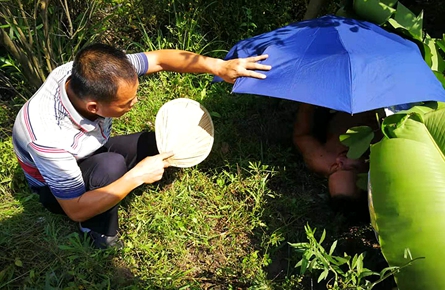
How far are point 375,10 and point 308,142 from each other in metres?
0.88

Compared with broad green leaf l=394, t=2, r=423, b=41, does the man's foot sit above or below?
below

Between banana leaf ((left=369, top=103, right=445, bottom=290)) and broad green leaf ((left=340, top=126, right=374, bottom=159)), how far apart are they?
0.17 meters

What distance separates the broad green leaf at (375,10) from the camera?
8.22ft

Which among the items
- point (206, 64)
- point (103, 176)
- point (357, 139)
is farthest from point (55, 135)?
point (357, 139)

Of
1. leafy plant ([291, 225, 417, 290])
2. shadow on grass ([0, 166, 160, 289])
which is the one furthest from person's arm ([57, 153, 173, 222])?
leafy plant ([291, 225, 417, 290])

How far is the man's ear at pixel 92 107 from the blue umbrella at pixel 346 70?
2.34 feet

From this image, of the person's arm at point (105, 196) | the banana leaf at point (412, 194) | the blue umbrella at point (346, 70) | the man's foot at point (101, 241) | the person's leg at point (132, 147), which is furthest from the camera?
the person's leg at point (132, 147)

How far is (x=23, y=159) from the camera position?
7.39 ft

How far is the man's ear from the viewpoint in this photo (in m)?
2.03

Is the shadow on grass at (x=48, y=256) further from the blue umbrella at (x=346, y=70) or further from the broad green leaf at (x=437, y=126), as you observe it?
the broad green leaf at (x=437, y=126)

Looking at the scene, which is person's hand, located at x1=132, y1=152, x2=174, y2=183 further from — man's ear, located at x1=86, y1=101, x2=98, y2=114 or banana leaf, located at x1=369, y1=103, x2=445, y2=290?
banana leaf, located at x1=369, y1=103, x2=445, y2=290

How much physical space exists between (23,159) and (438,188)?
197cm

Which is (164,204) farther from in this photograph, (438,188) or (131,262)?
(438,188)

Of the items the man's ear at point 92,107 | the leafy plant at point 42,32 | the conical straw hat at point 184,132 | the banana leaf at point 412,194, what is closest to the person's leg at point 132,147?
the conical straw hat at point 184,132
